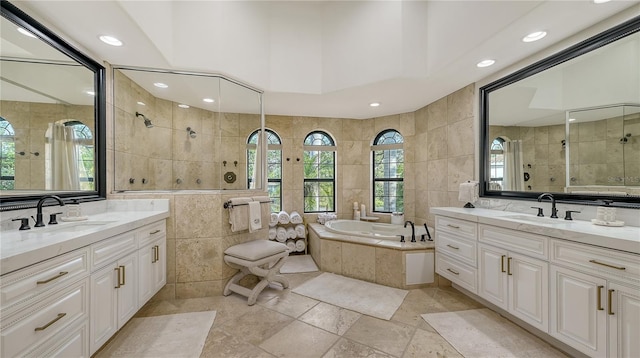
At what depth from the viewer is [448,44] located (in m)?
2.35

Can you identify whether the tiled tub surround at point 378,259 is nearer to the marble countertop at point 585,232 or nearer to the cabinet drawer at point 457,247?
the cabinet drawer at point 457,247

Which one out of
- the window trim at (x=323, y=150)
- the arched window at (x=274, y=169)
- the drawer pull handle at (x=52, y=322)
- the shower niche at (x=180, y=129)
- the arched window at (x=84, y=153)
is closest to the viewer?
the drawer pull handle at (x=52, y=322)

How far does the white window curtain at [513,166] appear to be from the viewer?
2477mm

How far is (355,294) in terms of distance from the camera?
2641 mm

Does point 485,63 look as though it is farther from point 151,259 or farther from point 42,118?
point 42,118

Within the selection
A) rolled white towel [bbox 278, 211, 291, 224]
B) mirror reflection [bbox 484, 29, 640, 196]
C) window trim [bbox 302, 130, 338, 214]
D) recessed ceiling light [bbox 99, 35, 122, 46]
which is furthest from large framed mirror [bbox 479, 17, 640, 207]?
recessed ceiling light [bbox 99, 35, 122, 46]

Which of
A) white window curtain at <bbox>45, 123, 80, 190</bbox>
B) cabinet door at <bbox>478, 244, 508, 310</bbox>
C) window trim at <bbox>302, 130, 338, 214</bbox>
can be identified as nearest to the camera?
white window curtain at <bbox>45, 123, 80, 190</bbox>

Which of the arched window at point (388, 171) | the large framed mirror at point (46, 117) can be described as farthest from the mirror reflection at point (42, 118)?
the arched window at point (388, 171)

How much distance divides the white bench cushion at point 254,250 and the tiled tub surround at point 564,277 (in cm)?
192

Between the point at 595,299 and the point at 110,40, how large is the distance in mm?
3835

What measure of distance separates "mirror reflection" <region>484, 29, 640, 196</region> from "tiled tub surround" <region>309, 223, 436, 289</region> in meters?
1.13

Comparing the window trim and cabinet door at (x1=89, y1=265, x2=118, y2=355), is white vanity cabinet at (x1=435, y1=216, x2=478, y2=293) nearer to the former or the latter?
the window trim

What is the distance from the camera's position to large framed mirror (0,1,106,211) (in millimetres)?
1566

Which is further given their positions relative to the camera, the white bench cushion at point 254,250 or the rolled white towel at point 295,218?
the rolled white towel at point 295,218
